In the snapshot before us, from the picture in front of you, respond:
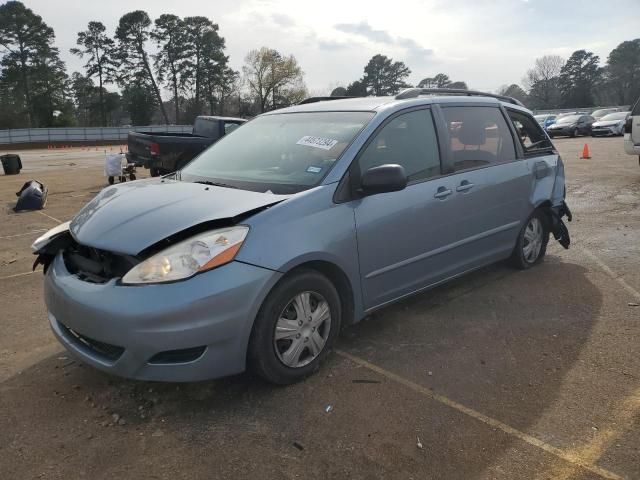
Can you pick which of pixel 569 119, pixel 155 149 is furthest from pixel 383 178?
pixel 569 119

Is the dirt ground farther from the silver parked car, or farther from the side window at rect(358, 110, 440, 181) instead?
the side window at rect(358, 110, 440, 181)

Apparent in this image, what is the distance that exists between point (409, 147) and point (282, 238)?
1470 millimetres

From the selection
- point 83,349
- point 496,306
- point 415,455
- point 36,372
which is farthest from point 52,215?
point 415,455

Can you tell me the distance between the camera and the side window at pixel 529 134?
5.14 m

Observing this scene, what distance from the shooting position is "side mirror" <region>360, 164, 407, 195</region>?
3268mm

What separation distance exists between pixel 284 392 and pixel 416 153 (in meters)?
2.02

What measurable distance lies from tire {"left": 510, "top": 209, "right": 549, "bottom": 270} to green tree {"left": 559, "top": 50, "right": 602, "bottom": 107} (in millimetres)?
79892

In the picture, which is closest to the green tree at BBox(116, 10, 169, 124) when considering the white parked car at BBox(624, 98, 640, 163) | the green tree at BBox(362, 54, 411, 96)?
the green tree at BBox(362, 54, 411, 96)

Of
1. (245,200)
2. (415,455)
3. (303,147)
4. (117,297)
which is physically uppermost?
(303,147)

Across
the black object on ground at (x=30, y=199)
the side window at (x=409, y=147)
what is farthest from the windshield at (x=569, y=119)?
the side window at (x=409, y=147)

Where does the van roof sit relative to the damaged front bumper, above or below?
above

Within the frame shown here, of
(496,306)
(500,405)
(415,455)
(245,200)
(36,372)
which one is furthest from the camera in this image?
(496,306)

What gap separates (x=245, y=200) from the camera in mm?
3125

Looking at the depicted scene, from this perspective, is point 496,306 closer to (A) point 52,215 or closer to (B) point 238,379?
(B) point 238,379
